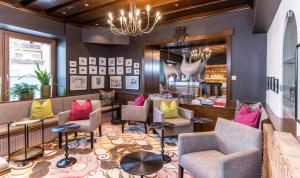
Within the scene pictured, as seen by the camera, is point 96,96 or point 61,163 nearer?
point 61,163

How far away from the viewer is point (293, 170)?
1.00m

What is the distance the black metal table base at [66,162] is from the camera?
2.85 metres

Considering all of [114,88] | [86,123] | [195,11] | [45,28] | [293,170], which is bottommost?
[86,123]

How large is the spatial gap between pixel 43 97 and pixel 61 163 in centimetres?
225

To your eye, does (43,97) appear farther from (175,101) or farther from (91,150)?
(175,101)

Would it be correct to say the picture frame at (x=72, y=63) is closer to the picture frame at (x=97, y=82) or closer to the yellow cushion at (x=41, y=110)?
the picture frame at (x=97, y=82)

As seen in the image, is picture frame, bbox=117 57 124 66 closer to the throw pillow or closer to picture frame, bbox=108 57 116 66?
picture frame, bbox=108 57 116 66

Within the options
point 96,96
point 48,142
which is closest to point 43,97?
point 48,142

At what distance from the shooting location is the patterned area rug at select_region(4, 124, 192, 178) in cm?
263

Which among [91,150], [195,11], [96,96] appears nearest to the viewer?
[91,150]

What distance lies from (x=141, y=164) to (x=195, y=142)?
0.77 metres

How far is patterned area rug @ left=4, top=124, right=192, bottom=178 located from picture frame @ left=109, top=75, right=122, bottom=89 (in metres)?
2.09

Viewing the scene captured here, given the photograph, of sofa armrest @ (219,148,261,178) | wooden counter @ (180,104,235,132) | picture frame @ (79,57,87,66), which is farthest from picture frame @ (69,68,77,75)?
sofa armrest @ (219,148,261,178)

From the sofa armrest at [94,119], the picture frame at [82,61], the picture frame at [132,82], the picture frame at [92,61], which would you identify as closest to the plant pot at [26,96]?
the sofa armrest at [94,119]
